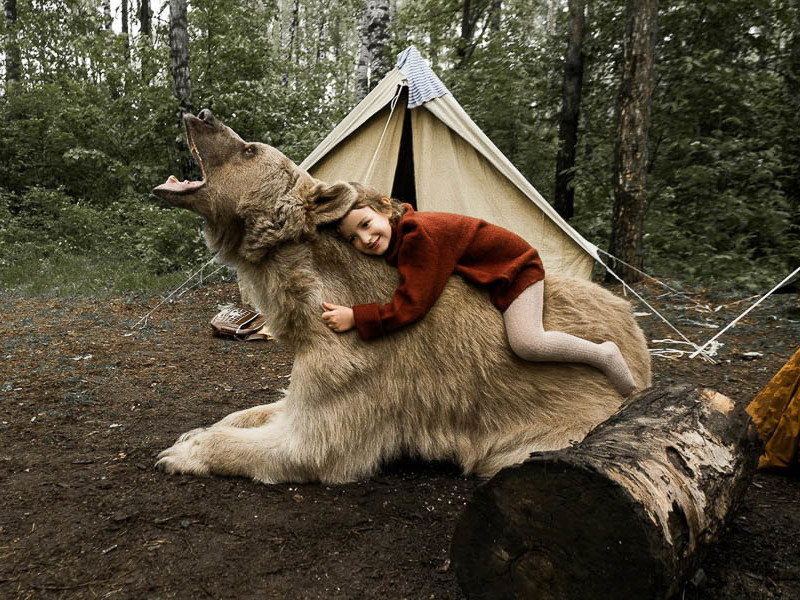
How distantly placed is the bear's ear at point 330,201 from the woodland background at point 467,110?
5.87 m

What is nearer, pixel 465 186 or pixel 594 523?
pixel 594 523

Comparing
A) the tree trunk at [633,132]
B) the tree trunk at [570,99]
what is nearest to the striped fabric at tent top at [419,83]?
the tree trunk at [633,132]

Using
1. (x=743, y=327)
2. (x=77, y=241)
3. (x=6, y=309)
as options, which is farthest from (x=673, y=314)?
(x=77, y=241)

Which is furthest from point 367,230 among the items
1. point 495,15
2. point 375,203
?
point 495,15

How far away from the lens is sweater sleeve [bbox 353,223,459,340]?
96.9 inches

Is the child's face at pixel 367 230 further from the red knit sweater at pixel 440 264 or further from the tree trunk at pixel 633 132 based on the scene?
the tree trunk at pixel 633 132

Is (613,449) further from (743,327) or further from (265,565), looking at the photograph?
(743,327)

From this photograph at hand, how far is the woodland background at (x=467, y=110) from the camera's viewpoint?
877 cm

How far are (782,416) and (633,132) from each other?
5.38 m

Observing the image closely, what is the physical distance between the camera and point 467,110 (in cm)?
1164

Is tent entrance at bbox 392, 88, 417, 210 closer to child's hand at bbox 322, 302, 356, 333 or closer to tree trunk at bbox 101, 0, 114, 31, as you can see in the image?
child's hand at bbox 322, 302, 356, 333

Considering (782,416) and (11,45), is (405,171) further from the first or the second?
(11,45)

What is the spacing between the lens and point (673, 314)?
20.5 ft

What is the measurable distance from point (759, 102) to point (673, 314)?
5014 mm
